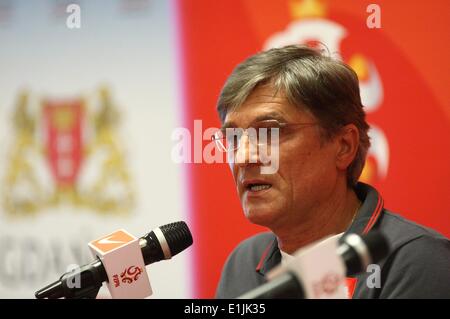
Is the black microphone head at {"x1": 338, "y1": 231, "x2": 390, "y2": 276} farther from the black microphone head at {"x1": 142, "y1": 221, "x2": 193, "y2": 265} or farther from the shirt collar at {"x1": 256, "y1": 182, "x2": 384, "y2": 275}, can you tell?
the shirt collar at {"x1": 256, "y1": 182, "x2": 384, "y2": 275}

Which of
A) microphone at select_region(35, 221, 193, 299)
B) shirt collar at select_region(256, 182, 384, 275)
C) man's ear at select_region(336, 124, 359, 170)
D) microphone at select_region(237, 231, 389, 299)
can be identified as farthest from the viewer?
man's ear at select_region(336, 124, 359, 170)

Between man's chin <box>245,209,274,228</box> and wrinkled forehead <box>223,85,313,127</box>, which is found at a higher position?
wrinkled forehead <box>223,85,313,127</box>

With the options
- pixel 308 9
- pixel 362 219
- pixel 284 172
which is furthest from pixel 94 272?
pixel 308 9

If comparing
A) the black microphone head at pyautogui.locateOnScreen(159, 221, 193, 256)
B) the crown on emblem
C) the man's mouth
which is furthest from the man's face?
the crown on emblem

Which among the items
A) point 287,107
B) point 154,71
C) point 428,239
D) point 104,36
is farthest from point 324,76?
point 104,36

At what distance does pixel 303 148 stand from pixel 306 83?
19 centimetres

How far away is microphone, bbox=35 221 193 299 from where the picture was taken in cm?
114

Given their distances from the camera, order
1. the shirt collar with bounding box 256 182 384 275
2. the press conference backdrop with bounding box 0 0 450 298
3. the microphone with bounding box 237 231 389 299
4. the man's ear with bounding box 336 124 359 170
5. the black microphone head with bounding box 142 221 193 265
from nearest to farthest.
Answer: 1. the microphone with bounding box 237 231 389 299
2. the black microphone head with bounding box 142 221 193 265
3. the shirt collar with bounding box 256 182 384 275
4. the man's ear with bounding box 336 124 359 170
5. the press conference backdrop with bounding box 0 0 450 298

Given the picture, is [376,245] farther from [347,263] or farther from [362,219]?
[362,219]

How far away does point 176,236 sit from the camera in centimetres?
130

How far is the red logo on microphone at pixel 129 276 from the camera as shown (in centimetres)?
118

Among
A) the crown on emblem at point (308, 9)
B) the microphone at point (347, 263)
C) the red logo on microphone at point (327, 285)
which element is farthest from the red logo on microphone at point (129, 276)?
the crown on emblem at point (308, 9)

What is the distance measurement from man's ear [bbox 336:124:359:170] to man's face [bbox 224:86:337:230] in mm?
64

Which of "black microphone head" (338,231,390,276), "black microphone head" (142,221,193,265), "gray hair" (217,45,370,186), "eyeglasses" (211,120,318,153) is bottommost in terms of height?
"black microphone head" (142,221,193,265)
